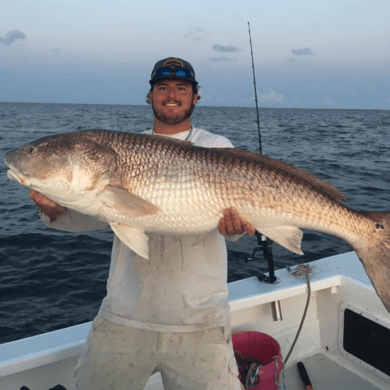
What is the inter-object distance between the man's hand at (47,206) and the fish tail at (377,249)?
2.10 metres

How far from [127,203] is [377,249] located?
1664 mm

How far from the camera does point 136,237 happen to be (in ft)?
9.14

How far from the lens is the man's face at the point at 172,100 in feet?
10.8

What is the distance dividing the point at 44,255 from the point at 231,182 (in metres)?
6.97

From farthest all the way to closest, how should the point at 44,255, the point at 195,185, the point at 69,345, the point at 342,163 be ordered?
the point at 342,163, the point at 44,255, the point at 69,345, the point at 195,185

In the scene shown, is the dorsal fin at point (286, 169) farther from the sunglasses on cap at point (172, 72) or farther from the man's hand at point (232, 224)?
the sunglasses on cap at point (172, 72)

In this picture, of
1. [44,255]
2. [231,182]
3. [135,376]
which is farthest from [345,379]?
[44,255]

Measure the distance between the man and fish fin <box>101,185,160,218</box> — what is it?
374mm

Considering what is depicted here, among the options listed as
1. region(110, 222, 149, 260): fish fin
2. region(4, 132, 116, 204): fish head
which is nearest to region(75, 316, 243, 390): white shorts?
region(110, 222, 149, 260): fish fin

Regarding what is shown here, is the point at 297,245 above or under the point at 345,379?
above

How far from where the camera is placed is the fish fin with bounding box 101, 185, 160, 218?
268cm

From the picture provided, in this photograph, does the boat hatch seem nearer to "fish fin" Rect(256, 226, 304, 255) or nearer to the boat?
the boat

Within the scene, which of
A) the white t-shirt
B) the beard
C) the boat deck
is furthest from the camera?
the boat deck

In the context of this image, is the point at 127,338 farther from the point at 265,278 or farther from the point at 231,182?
the point at 265,278
